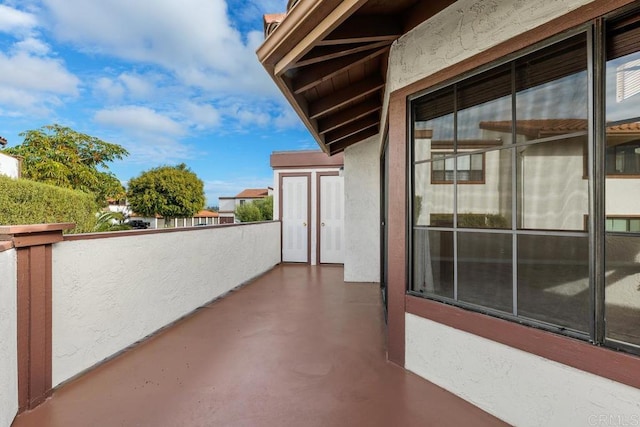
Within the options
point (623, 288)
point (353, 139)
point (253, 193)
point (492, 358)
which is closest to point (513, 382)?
point (492, 358)

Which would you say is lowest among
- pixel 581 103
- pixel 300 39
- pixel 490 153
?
pixel 490 153

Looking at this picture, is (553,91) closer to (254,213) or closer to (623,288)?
(623,288)

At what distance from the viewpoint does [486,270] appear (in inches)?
86.0

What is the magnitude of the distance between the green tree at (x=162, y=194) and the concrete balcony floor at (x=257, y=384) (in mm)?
Answer: 23631

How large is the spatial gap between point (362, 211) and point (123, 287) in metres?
4.14

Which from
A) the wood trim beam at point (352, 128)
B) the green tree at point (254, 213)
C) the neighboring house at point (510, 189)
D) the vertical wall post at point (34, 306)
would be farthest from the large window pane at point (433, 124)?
the green tree at point (254, 213)

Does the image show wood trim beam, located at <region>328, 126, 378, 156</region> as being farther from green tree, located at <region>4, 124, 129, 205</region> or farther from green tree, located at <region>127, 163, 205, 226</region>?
green tree, located at <region>127, 163, 205, 226</region>

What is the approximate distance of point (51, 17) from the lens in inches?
530

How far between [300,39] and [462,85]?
1.26m

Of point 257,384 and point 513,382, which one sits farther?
Result: point 257,384

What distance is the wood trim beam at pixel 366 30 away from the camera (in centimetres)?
235

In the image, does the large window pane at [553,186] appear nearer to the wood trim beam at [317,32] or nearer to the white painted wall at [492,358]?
the white painted wall at [492,358]

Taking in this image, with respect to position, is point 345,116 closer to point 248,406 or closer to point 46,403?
point 248,406

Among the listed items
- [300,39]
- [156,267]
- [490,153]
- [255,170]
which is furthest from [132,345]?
[255,170]
